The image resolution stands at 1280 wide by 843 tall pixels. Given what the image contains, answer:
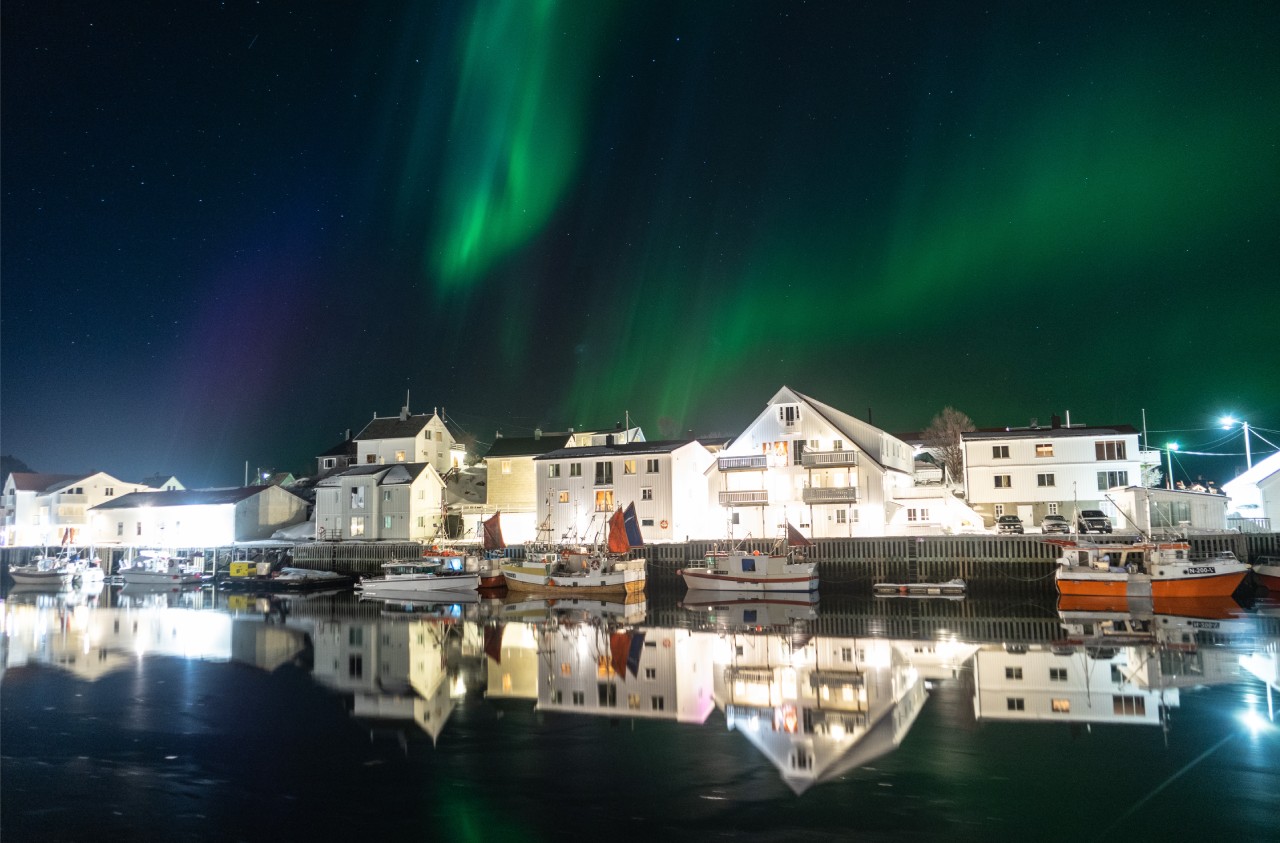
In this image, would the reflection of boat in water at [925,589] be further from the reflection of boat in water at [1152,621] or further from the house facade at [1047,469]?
the house facade at [1047,469]

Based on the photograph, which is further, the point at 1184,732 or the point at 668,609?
the point at 668,609

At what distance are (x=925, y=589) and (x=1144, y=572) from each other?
34.6 ft

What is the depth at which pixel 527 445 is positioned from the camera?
3233 inches

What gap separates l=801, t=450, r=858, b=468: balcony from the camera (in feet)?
193

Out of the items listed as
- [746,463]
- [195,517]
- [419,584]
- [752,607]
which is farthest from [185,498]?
[752,607]

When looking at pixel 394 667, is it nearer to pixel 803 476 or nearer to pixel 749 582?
pixel 749 582

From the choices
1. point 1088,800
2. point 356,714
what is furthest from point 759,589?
point 1088,800

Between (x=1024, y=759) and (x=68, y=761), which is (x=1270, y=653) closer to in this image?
(x=1024, y=759)

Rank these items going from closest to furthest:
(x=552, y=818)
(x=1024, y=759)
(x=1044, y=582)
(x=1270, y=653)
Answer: (x=552, y=818) < (x=1024, y=759) < (x=1270, y=653) < (x=1044, y=582)

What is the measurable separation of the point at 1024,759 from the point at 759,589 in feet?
112

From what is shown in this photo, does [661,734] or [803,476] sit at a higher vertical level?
[803,476]

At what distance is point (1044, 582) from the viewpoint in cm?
4794

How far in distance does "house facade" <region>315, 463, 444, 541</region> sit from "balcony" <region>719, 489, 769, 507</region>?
27324 mm

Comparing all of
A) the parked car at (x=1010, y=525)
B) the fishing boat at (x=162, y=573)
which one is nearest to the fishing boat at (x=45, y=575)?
the fishing boat at (x=162, y=573)
